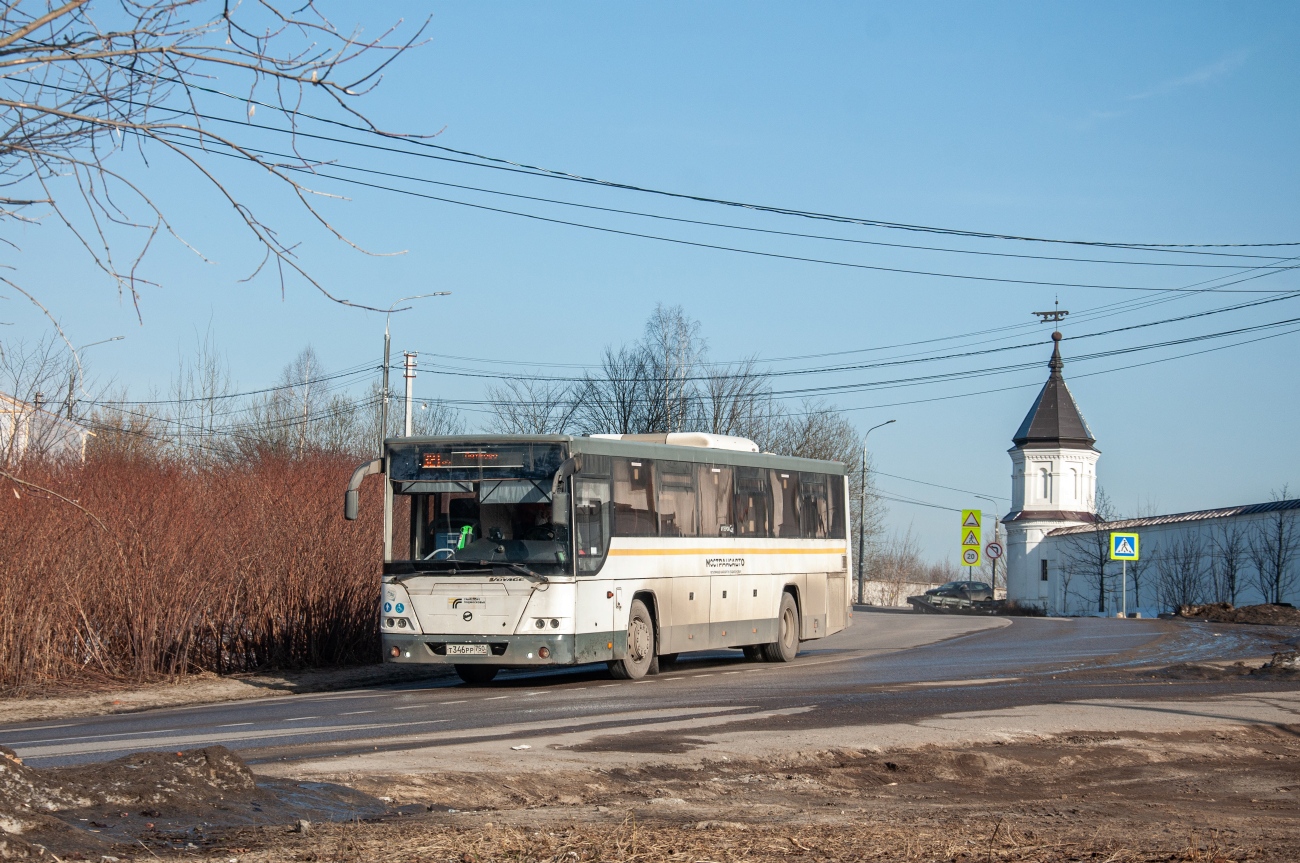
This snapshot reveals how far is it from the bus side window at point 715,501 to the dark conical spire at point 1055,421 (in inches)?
2350

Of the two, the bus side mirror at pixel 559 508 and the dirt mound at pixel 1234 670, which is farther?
the dirt mound at pixel 1234 670

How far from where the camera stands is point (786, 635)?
22.3 metres

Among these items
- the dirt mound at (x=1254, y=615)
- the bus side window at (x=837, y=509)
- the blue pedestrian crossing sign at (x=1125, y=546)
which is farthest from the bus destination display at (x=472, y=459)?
the blue pedestrian crossing sign at (x=1125, y=546)

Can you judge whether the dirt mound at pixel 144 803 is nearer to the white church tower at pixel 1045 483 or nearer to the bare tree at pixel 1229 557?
the bare tree at pixel 1229 557

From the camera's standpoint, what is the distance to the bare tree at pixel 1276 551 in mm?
47500

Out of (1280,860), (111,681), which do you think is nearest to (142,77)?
(1280,860)

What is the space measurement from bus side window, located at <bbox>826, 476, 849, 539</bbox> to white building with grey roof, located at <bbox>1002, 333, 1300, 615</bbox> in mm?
29409

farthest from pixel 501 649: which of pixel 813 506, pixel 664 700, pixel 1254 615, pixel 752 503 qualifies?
pixel 1254 615

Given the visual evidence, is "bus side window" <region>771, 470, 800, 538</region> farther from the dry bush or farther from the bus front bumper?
the dry bush

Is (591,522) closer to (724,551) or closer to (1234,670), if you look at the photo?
(724,551)

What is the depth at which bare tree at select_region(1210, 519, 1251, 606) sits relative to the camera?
50.6 m

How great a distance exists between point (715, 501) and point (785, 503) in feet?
7.23

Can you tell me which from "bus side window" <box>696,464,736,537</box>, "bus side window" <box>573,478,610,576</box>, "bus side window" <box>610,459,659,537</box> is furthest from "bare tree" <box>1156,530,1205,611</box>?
"bus side window" <box>573,478,610,576</box>

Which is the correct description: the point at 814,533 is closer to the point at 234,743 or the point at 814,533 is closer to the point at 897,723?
the point at 897,723
